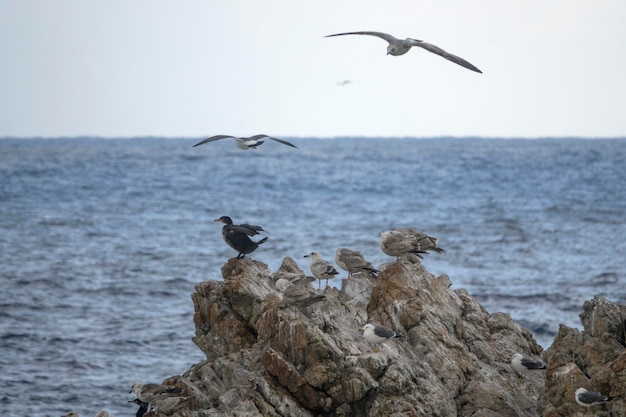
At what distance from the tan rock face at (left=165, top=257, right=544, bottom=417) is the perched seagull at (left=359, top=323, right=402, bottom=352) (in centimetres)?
17

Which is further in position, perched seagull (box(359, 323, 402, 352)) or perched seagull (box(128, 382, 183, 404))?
perched seagull (box(359, 323, 402, 352))

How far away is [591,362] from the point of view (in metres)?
12.0

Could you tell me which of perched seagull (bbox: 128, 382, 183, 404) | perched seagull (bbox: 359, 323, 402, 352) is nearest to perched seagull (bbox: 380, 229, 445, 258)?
perched seagull (bbox: 359, 323, 402, 352)

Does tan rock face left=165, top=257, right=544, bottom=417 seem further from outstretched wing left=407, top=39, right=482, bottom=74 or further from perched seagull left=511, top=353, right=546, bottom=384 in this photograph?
outstretched wing left=407, top=39, right=482, bottom=74

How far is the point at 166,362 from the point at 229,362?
9856 mm

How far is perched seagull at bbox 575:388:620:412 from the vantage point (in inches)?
425

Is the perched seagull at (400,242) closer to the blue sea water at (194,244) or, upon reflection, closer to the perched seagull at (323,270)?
the perched seagull at (323,270)

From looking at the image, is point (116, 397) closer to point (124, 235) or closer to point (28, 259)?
point (28, 259)

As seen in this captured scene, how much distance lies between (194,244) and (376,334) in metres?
31.9

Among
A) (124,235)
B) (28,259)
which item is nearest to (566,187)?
(124,235)

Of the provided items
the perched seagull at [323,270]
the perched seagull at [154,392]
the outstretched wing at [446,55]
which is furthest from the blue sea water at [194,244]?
the outstretched wing at [446,55]

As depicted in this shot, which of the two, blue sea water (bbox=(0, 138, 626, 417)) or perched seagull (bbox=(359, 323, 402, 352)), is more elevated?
perched seagull (bbox=(359, 323, 402, 352))

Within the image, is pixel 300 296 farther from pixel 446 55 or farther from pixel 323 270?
pixel 446 55

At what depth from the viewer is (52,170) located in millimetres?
94312
